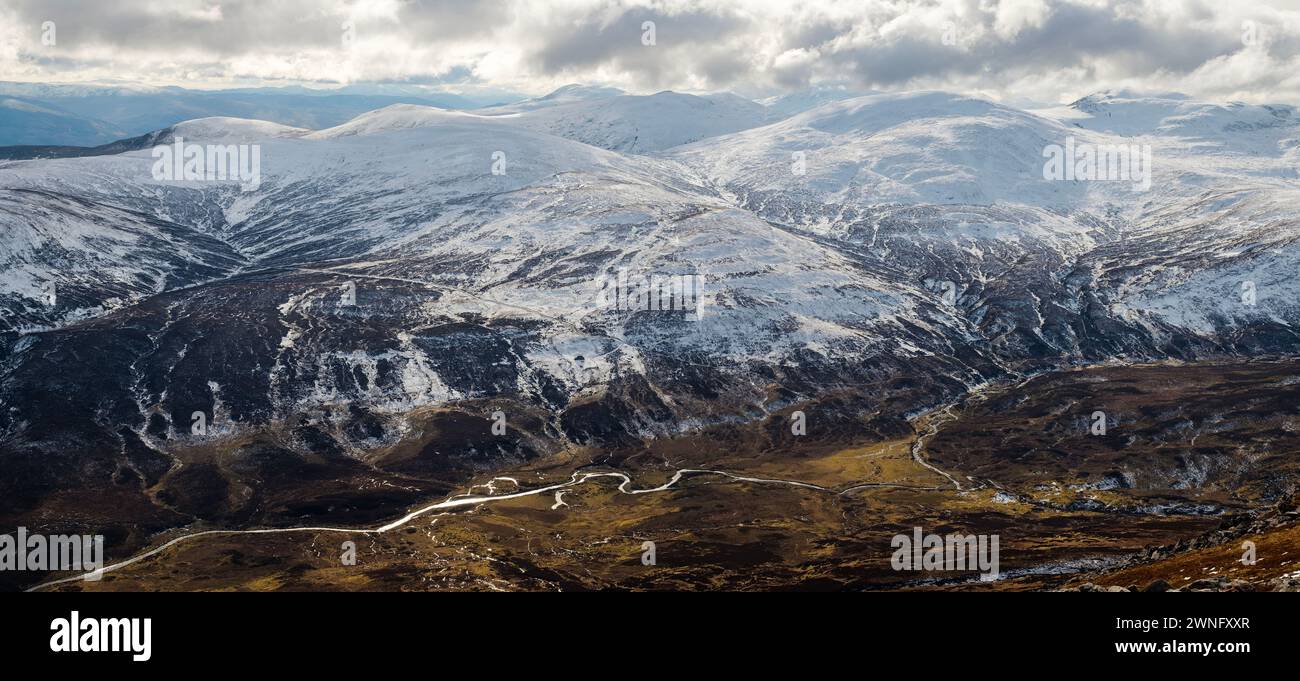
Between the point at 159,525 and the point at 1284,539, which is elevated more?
the point at 1284,539

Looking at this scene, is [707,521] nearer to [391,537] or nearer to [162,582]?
[391,537]

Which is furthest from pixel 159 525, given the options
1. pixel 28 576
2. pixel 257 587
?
pixel 257 587

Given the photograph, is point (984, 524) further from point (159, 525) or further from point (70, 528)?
point (70, 528)

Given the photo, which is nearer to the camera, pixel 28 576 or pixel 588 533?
pixel 28 576

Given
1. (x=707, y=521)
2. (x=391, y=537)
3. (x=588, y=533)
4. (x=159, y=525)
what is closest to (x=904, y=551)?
(x=707, y=521)
